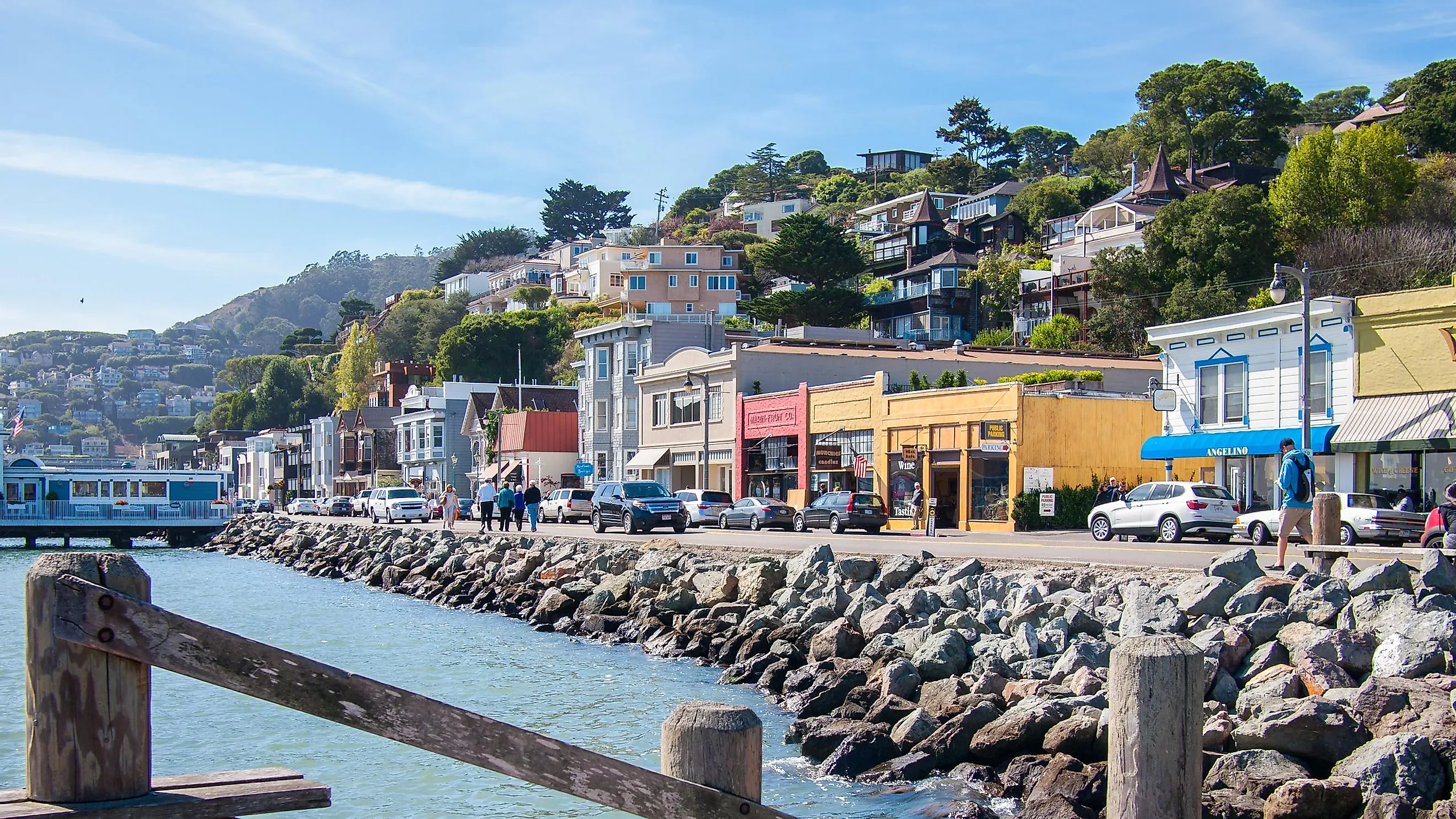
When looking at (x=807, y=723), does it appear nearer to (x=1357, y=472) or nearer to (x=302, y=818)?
(x=302, y=818)

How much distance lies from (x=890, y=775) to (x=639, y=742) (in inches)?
147

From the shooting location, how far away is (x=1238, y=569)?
58.2ft

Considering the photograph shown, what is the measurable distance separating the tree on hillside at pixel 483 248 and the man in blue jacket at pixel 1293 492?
170102mm

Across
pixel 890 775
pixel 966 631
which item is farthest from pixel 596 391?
pixel 890 775

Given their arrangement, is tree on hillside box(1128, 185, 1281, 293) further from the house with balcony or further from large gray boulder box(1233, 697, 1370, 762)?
large gray boulder box(1233, 697, 1370, 762)

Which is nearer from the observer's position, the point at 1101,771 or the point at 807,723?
the point at 1101,771

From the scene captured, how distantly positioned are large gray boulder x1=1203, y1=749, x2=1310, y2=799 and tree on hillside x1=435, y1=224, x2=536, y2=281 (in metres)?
176

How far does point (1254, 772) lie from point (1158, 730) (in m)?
7.07

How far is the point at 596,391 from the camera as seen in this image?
72.4 m

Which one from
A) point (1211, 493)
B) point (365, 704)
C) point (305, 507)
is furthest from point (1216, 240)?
point (365, 704)

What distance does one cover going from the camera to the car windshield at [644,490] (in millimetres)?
42469

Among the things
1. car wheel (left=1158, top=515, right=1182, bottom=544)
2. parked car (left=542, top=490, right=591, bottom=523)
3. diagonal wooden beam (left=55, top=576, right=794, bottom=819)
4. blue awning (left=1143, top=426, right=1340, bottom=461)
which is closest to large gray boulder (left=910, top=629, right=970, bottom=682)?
diagonal wooden beam (left=55, top=576, right=794, bottom=819)

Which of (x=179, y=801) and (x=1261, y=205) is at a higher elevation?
(x=1261, y=205)

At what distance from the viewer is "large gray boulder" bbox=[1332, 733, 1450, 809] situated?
33.7 feet
